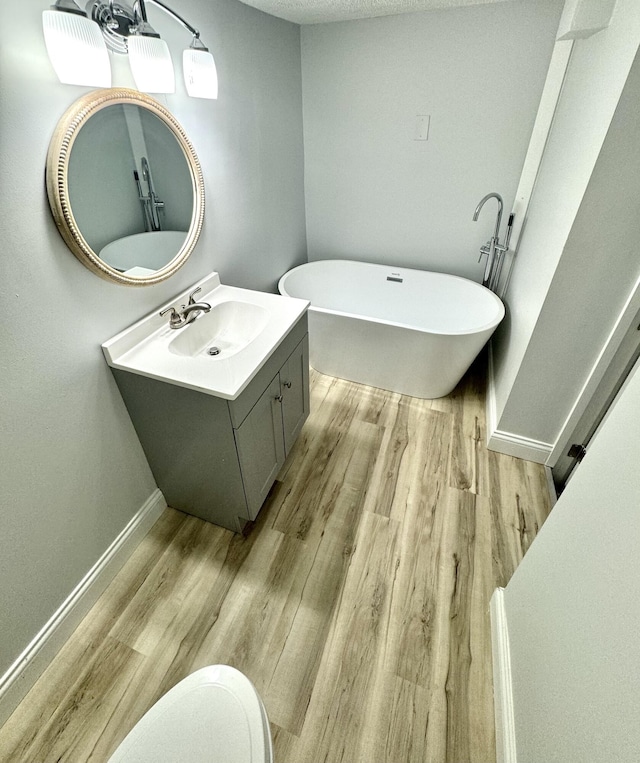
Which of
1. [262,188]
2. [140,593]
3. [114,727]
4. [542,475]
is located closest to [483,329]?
[542,475]

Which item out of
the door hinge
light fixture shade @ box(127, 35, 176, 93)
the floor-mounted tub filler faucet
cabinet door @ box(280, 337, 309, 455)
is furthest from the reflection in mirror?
the door hinge

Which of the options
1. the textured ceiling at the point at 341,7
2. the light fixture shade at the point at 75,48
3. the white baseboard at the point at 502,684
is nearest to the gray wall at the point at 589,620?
the white baseboard at the point at 502,684

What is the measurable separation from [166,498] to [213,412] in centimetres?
72

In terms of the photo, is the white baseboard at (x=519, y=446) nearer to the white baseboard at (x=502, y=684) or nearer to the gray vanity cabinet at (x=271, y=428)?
the white baseboard at (x=502, y=684)

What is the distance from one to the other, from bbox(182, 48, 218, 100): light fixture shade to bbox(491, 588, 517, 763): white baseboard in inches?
80.5

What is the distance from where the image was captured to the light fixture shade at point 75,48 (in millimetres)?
823

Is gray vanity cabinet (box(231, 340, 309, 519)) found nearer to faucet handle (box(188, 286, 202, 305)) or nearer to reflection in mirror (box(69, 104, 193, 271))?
faucet handle (box(188, 286, 202, 305))

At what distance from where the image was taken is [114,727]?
3.66 feet

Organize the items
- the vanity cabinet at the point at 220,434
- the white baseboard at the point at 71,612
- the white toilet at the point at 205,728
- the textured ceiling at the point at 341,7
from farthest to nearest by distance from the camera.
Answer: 1. the textured ceiling at the point at 341,7
2. the vanity cabinet at the point at 220,434
3. the white baseboard at the point at 71,612
4. the white toilet at the point at 205,728

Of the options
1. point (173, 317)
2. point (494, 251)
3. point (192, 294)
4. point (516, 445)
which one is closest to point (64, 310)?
point (173, 317)

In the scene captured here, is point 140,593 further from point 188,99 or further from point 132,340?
point 188,99

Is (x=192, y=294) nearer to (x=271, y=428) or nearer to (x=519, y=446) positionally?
(x=271, y=428)

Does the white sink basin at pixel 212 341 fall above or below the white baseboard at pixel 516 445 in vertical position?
above

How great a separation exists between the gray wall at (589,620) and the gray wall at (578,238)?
75 cm
